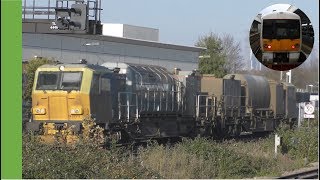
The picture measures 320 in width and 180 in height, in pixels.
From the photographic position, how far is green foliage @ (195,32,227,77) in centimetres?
4453

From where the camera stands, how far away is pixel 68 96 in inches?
884

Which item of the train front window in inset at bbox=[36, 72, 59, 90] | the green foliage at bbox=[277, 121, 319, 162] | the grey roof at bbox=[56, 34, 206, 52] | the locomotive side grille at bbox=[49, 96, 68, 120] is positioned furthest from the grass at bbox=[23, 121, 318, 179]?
the grey roof at bbox=[56, 34, 206, 52]

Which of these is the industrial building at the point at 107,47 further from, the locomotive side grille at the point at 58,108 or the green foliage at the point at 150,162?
the green foliage at the point at 150,162

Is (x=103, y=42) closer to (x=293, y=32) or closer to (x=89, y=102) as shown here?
(x=89, y=102)

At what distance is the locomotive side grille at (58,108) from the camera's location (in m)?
22.3

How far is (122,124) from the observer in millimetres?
23141

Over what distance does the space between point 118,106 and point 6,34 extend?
52.0ft

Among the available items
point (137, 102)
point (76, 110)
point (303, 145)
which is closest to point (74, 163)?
point (76, 110)

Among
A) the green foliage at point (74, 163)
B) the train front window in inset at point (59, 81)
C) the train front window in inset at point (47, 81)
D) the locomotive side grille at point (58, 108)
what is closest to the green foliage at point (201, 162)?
the green foliage at point (74, 163)

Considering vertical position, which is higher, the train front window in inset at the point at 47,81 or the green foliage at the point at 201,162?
the train front window in inset at the point at 47,81

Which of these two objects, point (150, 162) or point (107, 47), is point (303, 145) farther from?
point (107, 47)

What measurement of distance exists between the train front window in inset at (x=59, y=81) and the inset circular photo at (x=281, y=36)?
16.2 metres

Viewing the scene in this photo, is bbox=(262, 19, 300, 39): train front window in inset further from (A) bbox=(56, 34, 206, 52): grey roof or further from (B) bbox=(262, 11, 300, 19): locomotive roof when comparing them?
(A) bbox=(56, 34, 206, 52): grey roof

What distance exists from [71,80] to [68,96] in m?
0.64
